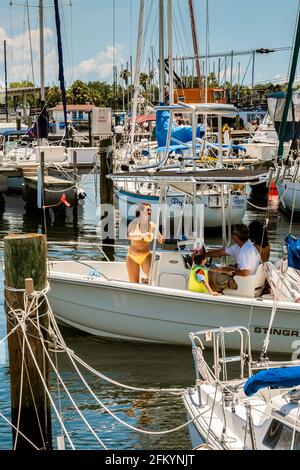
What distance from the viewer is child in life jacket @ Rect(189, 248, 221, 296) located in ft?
39.3

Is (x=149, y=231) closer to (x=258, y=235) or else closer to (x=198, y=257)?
(x=198, y=257)

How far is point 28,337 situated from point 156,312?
444 centimetres

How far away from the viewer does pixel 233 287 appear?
1216cm

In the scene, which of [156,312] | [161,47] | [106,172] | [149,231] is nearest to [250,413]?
[156,312]

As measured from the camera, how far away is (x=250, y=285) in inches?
476

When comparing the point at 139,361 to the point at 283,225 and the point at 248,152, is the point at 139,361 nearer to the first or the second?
the point at 283,225

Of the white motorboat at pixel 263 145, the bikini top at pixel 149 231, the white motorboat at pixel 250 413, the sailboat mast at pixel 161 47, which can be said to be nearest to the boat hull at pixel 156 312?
the bikini top at pixel 149 231

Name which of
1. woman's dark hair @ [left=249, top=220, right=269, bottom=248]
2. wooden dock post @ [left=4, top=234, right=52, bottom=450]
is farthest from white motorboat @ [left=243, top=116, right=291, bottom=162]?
wooden dock post @ [left=4, top=234, right=52, bottom=450]

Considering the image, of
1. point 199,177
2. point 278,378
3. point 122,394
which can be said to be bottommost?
point 122,394

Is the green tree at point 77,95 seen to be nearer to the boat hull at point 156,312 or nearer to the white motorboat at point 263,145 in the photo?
the white motorboat at point 263,145

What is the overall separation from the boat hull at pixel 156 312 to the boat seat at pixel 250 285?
0.25 meters

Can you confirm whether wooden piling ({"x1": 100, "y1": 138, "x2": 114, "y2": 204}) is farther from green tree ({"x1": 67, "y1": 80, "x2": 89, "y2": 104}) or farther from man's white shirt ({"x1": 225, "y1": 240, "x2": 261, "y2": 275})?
green tree ({"x1": 67, "y1": 80, "x2": 89, "y2": 104})

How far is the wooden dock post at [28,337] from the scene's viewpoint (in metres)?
8.11

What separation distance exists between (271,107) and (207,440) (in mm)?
19974
